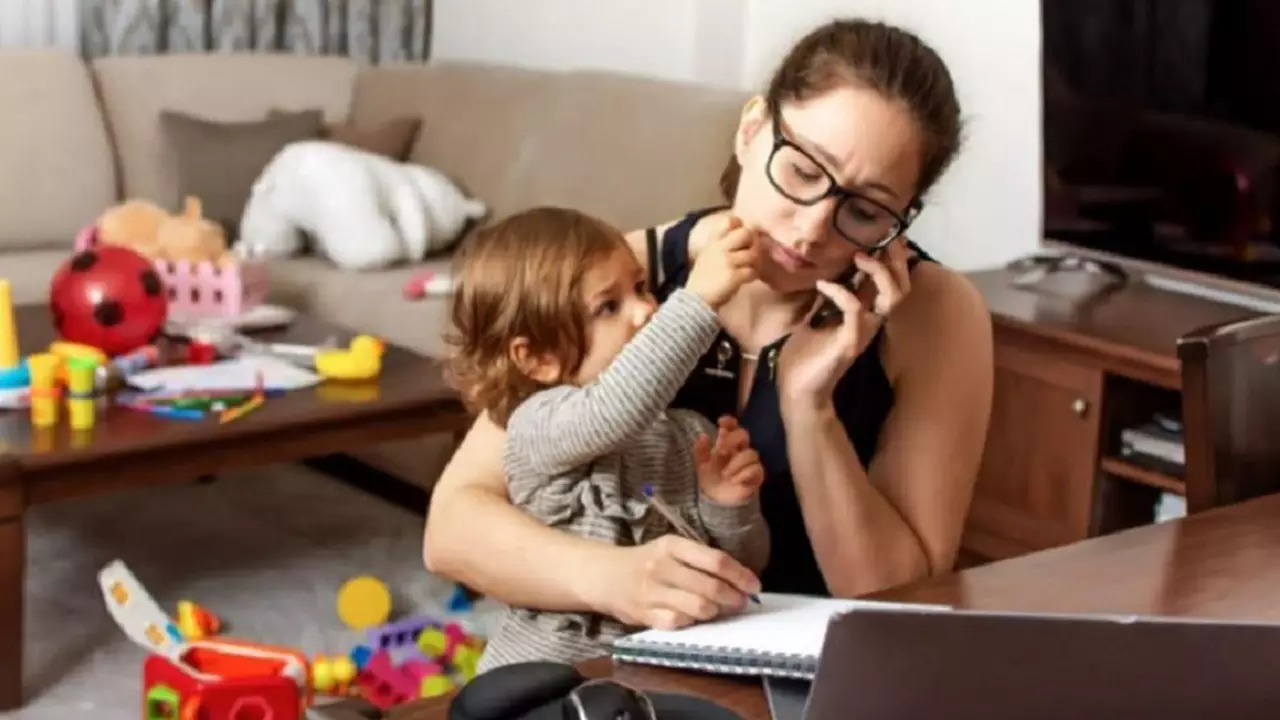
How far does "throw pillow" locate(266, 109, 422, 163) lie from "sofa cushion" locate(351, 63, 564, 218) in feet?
0.16

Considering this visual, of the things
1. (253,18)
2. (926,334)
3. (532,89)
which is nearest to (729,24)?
(532,89)

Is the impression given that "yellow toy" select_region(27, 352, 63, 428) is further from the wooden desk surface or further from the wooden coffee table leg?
the wooden desk surface

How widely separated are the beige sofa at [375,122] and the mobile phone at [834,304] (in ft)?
6.62

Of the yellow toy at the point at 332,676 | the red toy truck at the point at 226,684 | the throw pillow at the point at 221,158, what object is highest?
the throw pillow at the point at 221,158

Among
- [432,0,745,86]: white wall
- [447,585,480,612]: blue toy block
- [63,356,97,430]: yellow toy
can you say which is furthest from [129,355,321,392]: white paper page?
[432,0,745,86]: white wall

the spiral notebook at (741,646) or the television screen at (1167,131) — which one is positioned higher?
the television screen at (1167,131)

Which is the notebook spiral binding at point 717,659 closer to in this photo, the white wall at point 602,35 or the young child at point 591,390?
the young child at point 591,390

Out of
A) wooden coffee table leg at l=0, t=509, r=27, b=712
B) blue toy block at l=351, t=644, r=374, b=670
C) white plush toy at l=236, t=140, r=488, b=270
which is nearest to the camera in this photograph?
wooden coffee table leg at l=0, t=509, r=27, b=712

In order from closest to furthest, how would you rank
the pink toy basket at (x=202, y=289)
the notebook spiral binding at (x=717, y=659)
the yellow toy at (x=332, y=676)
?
the notebook spiral binding at (x=717, y=659) → the yellow toy at (x=332, y=676) → the pink toy basket at (x=202, y=289)

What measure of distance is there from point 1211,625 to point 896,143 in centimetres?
62

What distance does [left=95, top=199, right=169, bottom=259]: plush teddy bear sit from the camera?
3450mm

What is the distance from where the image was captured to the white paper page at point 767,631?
1022mm

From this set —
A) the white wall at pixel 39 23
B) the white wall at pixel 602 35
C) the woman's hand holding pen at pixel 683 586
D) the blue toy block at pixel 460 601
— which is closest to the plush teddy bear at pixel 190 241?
the blue toy block at pixel 460 601

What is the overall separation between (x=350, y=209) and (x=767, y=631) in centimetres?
286
